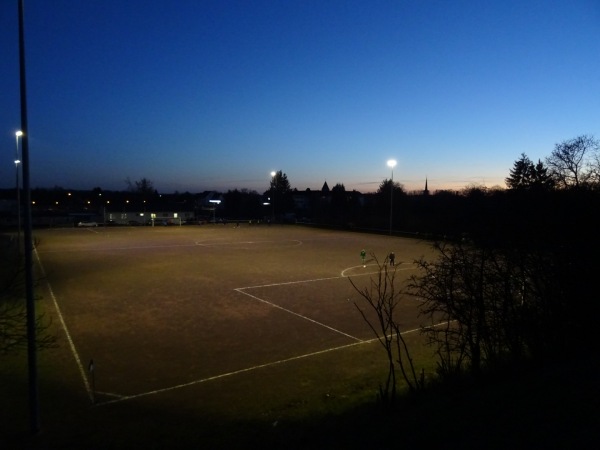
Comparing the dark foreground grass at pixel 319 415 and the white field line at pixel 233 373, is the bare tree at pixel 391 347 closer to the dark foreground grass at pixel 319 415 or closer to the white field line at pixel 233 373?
the dark foreground grass at pixel 319 415

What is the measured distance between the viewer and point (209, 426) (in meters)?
9.09

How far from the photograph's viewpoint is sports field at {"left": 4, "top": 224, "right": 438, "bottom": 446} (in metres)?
11.1

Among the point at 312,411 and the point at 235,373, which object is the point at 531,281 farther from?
the point at 235,373

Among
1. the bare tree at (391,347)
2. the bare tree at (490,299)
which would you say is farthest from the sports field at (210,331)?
the bare tree at (490,299)

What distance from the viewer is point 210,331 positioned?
1600 cm

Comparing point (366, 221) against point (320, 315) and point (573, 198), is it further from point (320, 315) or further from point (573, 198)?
point (573, 198)

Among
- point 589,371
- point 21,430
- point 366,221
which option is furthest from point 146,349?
A: point 366,221

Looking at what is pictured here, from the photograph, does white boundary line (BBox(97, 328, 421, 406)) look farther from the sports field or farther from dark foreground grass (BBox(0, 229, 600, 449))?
dark foreground grass (BBox(0, 229, 600, 449))

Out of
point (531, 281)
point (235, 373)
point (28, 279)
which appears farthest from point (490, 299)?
point (28, 279)

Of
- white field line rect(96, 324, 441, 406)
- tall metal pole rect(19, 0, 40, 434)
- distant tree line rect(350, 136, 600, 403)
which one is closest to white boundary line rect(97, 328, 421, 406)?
white field line rect(96, 324, 441, 406)

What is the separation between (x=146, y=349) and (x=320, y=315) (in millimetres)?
7132

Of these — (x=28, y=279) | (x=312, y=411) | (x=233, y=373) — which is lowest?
(x=233, y=373)

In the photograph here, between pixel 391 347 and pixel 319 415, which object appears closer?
pixel 319 415

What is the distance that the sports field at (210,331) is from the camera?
1106 cm
